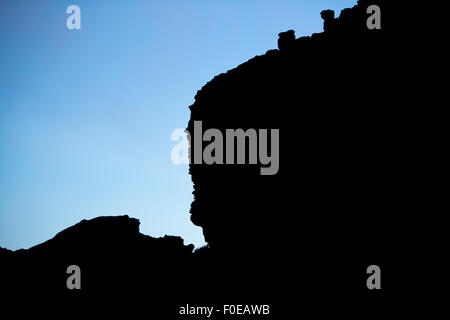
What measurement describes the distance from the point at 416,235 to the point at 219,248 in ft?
51.9

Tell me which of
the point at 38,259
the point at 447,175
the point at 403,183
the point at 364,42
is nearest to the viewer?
the point at 447,175

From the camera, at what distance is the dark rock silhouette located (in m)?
19.0

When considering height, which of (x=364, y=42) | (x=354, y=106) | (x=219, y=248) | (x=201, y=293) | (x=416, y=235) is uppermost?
(x=364, y=42)

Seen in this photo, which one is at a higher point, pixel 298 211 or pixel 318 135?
pixel 318 135

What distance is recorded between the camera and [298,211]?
22.2m

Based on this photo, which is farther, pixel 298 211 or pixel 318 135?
pixel 318 135

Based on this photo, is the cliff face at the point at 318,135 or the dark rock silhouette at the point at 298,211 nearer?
the dark rock silhouette at the point at 298,211

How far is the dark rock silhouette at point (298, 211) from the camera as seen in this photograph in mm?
19000

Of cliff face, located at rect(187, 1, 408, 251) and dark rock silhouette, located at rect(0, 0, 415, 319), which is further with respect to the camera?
cliff face, located at rect(187, 1, 408, 251)

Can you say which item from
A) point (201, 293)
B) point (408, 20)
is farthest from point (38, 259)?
point (408, 20)

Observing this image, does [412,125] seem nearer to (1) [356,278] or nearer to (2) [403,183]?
(2) [403,183]

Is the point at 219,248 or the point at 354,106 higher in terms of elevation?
the point at 354,106

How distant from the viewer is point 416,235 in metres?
17.3
